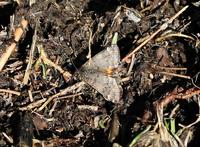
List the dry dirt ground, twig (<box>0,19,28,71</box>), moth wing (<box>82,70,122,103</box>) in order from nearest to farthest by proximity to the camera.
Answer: the dry dirt ground
moth wing (<box>82,70,122,103</box>)
twig (<box>0,19,28,71</box>)

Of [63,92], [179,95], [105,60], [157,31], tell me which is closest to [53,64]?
[63,92]

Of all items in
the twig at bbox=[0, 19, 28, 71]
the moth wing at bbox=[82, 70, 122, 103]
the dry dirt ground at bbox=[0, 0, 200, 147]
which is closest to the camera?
the dry dirt ground at bbox=[0, 0, 200, 147]

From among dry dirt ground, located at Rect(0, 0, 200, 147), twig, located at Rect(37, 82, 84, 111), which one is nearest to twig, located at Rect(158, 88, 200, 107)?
dry dirt ground, located at Rect(0, 0, 200, 147)

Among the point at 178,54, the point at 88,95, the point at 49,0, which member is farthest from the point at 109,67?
the point at 49,0

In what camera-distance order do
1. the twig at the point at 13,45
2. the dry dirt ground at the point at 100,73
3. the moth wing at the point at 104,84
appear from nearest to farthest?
the dry dirt ground at the point at 100,73 < the moth wing at the point at 104,84 < the twig at the point at 13,45

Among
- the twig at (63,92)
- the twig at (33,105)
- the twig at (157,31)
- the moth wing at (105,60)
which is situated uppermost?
the twig at (157,31)

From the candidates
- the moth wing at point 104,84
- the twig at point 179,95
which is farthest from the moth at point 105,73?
the twig at point 179,95

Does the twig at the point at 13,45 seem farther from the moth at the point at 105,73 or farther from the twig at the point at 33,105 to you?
the moth at the point at 105,73

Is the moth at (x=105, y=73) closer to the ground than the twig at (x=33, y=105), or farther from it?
farther from it

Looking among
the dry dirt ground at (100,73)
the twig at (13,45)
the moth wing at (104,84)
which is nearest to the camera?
the dry dirt ground at (100,73)

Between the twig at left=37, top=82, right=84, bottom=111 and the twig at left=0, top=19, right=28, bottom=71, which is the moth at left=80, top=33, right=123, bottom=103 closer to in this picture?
the twig at left=37, top=82, right=84, bottom=111
